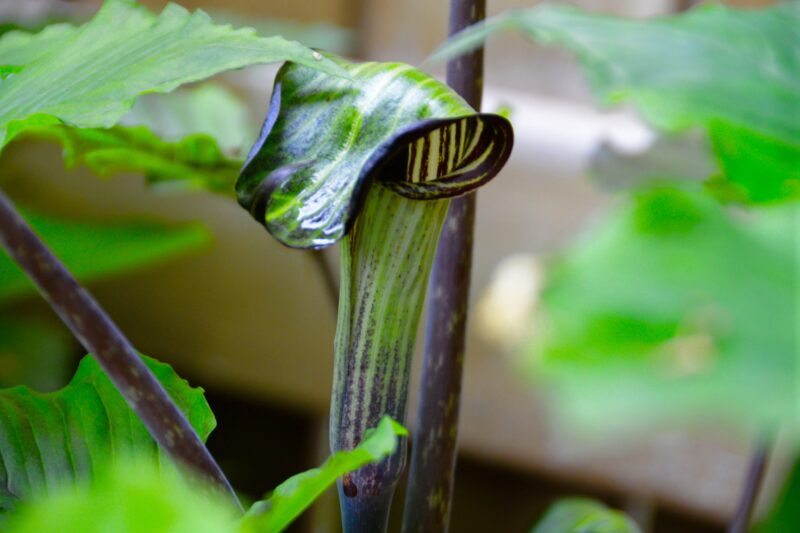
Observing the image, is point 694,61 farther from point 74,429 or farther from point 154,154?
point 154,154

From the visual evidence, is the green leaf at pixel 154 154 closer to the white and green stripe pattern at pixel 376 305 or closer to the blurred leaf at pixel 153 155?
the blurred leaf at pixel 153 155

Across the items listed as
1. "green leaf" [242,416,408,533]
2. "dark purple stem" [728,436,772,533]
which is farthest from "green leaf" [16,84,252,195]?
"dark purple stem" [728,436,772,533]

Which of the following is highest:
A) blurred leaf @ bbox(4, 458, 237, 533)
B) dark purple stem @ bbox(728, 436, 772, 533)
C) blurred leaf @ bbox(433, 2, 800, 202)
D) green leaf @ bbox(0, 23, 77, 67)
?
blurred leaf @ bbox(433, 2, 800, 202)

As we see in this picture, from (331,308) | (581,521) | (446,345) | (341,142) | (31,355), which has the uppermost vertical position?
(341,142)

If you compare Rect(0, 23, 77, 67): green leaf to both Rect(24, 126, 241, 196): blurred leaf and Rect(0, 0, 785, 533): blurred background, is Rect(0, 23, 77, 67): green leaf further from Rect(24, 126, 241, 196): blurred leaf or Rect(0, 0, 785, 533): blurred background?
Rect(0, 0, 785, 533): blurred background

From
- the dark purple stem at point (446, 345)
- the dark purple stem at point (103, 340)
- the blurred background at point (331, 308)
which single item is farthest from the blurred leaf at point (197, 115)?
the dark purple stem at point (103, 340)

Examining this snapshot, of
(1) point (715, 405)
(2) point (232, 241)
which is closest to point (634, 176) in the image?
(1) point (715, 405)

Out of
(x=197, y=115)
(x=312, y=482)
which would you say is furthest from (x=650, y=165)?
(x=312, y=482)
